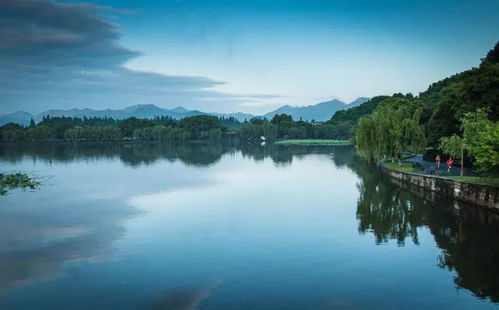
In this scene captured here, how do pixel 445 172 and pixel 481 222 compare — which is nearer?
pixel 481 222

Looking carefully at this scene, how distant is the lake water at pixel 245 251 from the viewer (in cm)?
1811

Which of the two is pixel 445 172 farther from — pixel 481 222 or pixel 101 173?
pixel 101 173

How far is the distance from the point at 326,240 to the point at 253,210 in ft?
32.7

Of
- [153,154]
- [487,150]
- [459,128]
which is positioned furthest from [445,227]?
[153,154]

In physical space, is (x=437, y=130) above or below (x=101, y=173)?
above

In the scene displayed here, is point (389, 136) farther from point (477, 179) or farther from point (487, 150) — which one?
point (487, 150)

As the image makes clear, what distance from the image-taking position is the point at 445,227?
97.8 feet

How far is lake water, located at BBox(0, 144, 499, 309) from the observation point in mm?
18109

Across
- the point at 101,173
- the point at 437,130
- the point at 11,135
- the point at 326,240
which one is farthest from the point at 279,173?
the point at 11,135

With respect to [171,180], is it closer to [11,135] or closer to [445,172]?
[445,172]

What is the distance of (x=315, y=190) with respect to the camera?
151 ft

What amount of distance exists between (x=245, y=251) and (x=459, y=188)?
21.5 m

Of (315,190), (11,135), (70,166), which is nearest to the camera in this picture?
(315,190)

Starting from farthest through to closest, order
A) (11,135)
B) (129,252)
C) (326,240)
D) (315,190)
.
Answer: (11,135)
(315,190)
(326,240)
(129,252)
